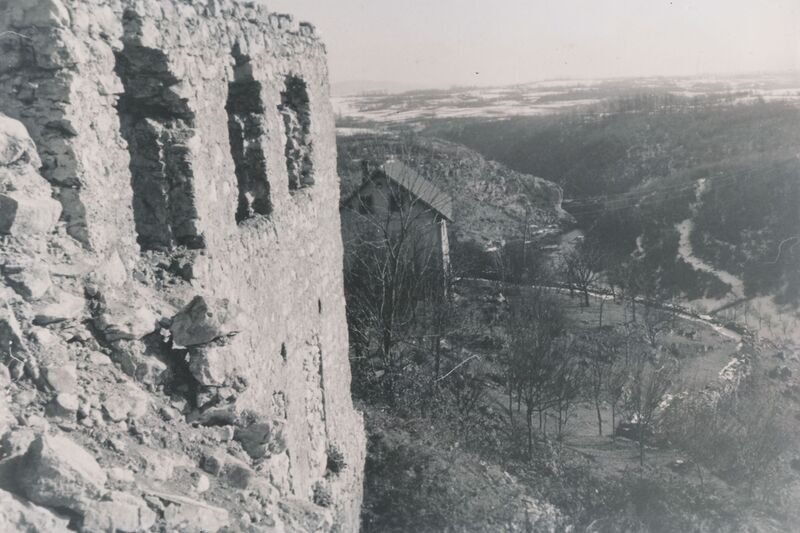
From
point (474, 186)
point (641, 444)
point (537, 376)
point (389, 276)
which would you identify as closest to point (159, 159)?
point (537, 376)

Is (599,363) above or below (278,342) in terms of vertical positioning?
below

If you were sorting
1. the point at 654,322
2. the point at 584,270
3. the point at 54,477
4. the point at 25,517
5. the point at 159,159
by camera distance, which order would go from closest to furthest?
the point at 25,517 < the point at 54,477 < the point at 159,159 < the point at 654,322 < the point at 584,270

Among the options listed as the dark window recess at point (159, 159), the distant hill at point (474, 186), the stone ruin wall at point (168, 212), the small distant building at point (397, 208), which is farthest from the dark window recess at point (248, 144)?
the distant hill at point (474, 186)

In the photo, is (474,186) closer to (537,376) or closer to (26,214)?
(537,376)

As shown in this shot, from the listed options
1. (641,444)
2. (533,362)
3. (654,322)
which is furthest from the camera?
(654,322)

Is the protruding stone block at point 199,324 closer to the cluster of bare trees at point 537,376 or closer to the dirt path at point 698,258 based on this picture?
the cluster of bare trees at point 537,376

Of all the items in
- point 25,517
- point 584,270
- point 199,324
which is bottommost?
point 584,270
